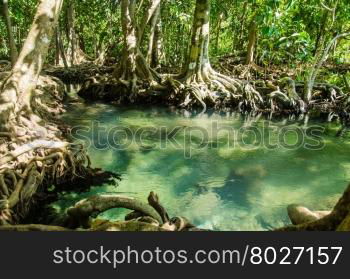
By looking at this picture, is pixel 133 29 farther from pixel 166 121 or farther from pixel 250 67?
pixel 250 67

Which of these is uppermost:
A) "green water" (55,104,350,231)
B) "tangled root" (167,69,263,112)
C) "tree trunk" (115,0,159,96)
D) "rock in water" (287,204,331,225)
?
"tree trunk" (115,0,159,96)

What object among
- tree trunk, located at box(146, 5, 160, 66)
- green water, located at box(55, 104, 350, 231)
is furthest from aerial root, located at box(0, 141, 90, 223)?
tree trunk, located at box(146, 5, 160, 66)

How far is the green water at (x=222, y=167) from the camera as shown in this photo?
6.09m

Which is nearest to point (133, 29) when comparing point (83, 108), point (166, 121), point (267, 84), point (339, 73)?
point (83, 108)

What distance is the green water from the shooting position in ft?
20.0

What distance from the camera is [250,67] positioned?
1562 cm

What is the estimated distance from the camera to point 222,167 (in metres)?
7.71

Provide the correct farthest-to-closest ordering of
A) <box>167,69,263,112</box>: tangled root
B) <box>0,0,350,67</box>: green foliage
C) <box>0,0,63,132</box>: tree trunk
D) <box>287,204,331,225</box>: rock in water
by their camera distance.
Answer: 1. <box>0,0,350,67</box>: green foliage
2. <box>167,69,263,112</box>: tangled root
3. <box>0,0,63,132</box>: tree trunk
4. <box>287,204,331,225</box>: rock in water

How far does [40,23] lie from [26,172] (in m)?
2.70

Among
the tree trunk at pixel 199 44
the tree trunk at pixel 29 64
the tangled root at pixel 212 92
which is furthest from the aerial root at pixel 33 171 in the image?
the tree trunk at pixel 199 44

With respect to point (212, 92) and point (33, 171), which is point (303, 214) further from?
point (212, 92)

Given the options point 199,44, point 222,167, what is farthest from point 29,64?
point 199,44

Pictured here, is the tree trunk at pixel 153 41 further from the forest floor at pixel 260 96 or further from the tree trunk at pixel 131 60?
the forest floor at pixel 260 96

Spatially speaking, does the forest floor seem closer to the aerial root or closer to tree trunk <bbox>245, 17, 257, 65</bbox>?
tree trunk <bbox>245, 17, 257, 65</bbox>
